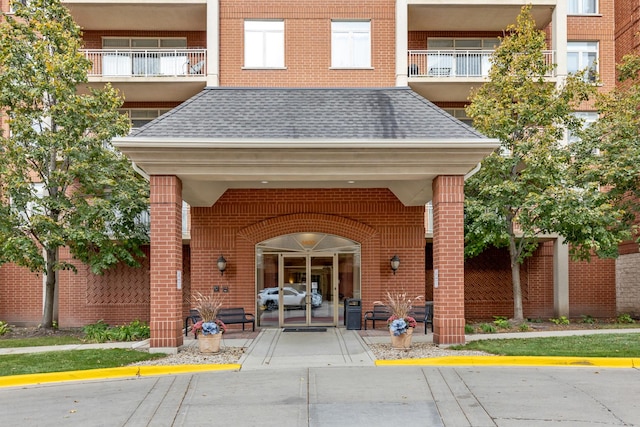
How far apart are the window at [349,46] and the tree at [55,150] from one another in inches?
278

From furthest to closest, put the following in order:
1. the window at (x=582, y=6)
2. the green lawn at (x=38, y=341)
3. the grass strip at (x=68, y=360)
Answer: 1. the window at (x=582, y=6)
2. the green lawn at (x=38, y=341)
3. the grass strip at (x=68, y=360)

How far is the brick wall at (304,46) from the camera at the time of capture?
18406 mm

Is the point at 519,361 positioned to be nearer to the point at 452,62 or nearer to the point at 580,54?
the point at 452,62

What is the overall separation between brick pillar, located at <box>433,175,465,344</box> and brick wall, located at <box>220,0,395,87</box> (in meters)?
7.12

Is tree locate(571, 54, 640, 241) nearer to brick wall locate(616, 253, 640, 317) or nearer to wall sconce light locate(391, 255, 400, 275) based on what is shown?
brick wall locate(616, 253, 640, 317)

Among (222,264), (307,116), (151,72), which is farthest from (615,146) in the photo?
(151,72)

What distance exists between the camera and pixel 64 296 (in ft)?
67.6

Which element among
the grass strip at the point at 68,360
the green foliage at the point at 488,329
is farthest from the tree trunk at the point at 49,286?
the green foliage at the point at 488,329

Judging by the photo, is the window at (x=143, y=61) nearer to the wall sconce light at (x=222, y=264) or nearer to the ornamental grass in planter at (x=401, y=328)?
the wall sconce light at (x=222, y=264)

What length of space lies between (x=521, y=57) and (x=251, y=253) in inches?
392

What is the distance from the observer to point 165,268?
476 inches

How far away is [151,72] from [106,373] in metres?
13.9

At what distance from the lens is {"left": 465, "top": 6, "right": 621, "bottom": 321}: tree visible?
1632cm

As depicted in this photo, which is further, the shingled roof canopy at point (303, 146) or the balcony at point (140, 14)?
the balcony at point (140, 14)
